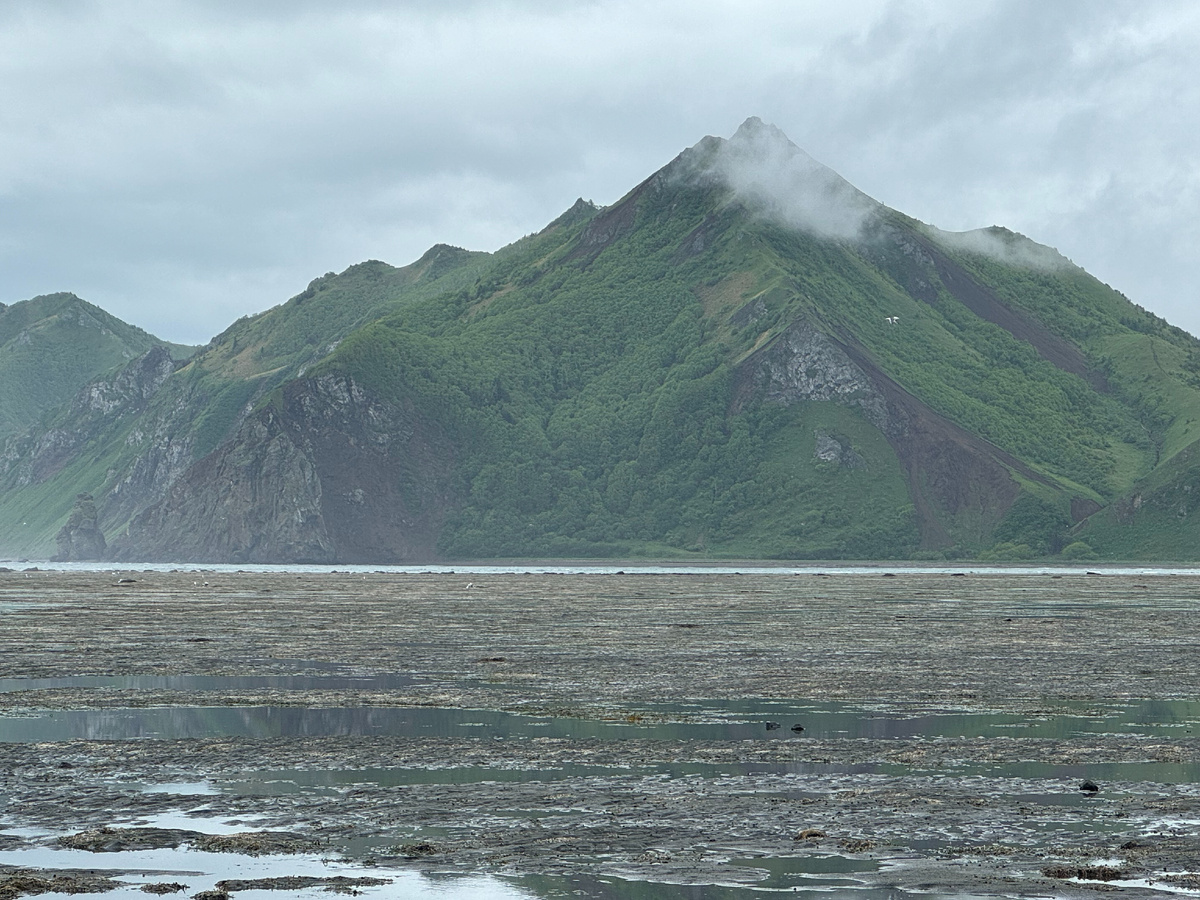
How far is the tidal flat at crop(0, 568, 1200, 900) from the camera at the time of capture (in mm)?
20031

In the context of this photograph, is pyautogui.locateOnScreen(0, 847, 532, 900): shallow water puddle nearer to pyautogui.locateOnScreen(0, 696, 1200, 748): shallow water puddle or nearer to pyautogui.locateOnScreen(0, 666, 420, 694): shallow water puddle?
pyautogui.locateOnScreen(0, 696, 1200, 748): shallow water puddle

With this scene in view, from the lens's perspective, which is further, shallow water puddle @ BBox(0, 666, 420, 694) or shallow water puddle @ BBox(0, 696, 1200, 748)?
shallow water puddle @ BBox(0, 666, 420, 694)

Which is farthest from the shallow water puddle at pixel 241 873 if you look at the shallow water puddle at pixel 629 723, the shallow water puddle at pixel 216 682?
the shallow water puddle at pixel 216 682

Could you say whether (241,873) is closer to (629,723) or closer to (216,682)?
(629,723)

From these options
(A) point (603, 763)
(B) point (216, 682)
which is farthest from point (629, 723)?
(B) point (216, 682)

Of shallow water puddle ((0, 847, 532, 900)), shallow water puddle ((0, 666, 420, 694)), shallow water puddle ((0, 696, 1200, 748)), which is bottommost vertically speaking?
shallow water puddle ((0, 847, 532, 900))

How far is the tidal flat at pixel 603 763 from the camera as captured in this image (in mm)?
20031

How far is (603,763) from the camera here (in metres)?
28.7

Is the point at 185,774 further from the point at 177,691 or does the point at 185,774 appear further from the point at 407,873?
the point at 177,691

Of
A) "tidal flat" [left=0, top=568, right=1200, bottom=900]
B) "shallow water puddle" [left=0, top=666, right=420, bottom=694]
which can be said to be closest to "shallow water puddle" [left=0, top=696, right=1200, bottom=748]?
"tidal flat" [left=0, top=568, right=1200, bottom=900]

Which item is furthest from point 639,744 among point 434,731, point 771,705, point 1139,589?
point 1139,589

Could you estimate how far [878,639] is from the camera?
5912 cm

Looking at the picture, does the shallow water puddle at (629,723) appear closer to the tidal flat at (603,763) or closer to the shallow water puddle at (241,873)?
the tidal flat at (603,763)

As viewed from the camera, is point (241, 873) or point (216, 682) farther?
point (216, 682)
